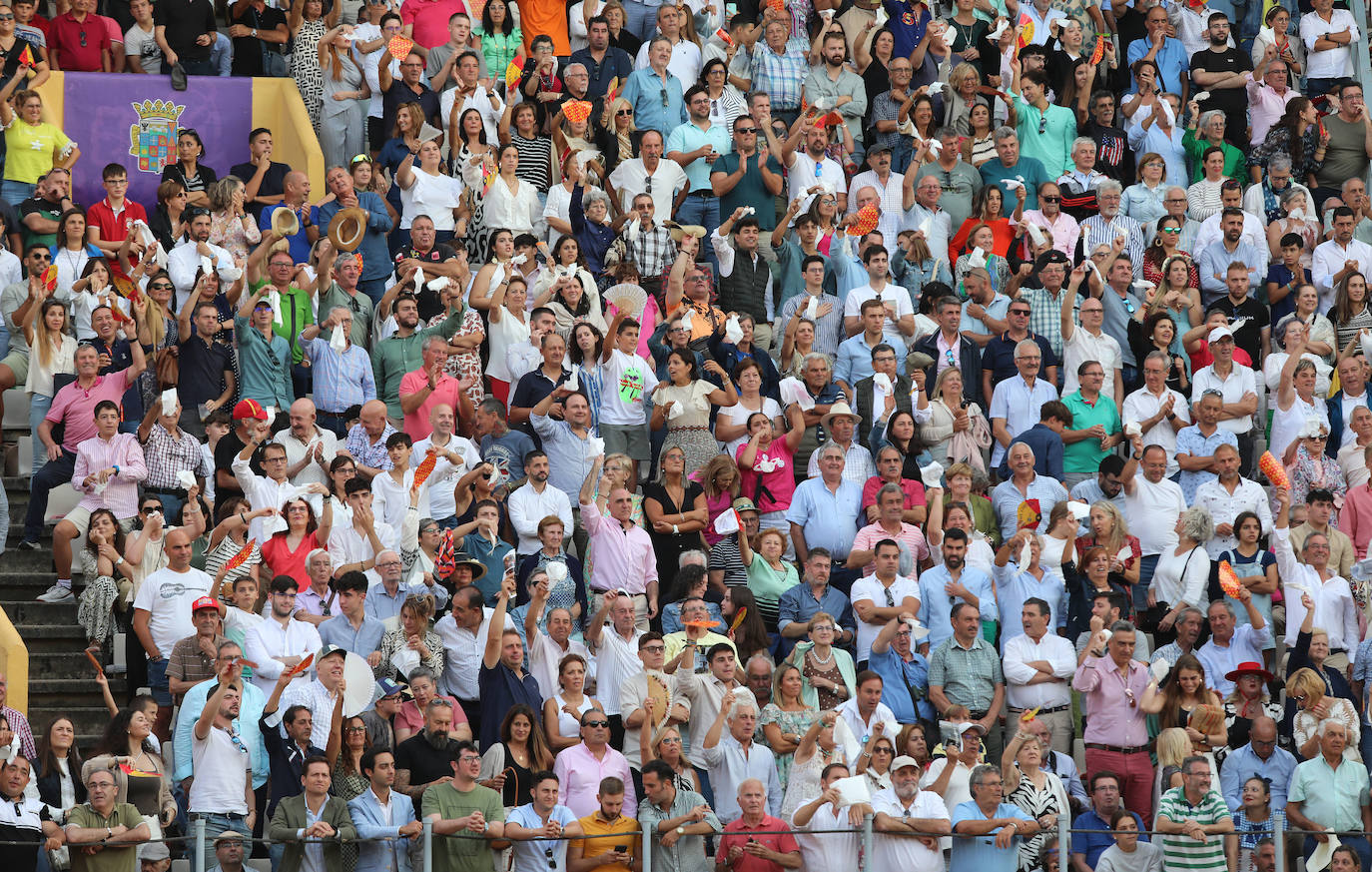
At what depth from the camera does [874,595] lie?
53.3 feet

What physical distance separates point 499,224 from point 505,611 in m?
4.90

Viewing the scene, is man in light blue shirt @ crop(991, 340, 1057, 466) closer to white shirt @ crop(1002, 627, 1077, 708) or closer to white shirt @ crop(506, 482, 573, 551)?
white shirt @ crop(1002, 627, 1077, 708)

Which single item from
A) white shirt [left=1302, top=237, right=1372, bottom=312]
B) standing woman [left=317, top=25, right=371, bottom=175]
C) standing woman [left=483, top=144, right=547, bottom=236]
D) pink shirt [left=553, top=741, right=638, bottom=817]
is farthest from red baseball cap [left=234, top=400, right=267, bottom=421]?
white shirt [left=1302, top=237, right=1372, bottom=312]

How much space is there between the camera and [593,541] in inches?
643

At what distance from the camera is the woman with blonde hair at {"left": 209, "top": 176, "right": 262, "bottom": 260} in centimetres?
1823

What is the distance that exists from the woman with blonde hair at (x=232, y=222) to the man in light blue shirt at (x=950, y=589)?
5.84 m

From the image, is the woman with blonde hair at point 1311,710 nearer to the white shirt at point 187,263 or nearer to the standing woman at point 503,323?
the standing woman at point 503,323

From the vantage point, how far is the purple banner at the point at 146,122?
20.8m

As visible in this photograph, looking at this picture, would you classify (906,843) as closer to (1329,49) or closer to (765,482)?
(765,482)

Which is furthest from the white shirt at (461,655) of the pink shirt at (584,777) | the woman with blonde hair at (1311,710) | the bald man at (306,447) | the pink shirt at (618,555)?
the woman with blonde hair at (1311,710)

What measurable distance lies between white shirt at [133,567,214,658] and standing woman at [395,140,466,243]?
473 cm

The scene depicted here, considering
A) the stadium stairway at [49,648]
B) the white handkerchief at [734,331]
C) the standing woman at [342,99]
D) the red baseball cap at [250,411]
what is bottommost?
the stadium stairway at [49,648]

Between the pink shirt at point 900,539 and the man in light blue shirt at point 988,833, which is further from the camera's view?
the pink shirt at point 900,539

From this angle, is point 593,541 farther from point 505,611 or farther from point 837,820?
point 837,820
